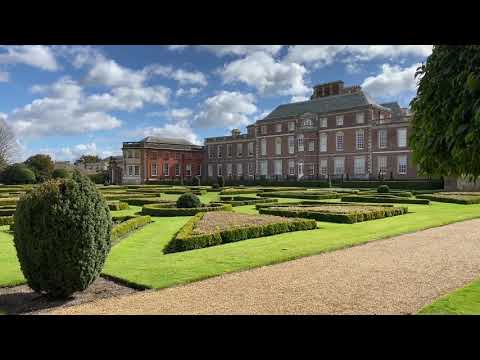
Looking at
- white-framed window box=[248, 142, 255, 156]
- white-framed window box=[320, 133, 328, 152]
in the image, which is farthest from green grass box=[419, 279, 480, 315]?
white-framed window box=[248, 142, 255, 156]

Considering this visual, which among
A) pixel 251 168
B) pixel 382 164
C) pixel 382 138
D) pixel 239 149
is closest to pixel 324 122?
pixel 382 138

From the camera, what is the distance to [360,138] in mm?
46625

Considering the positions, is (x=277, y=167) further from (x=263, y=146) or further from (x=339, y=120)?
(x=339, y=120)

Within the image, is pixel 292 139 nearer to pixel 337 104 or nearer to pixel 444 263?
pixel 337 104

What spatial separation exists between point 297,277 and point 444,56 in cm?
382

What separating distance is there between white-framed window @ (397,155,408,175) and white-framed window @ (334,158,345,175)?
688cm

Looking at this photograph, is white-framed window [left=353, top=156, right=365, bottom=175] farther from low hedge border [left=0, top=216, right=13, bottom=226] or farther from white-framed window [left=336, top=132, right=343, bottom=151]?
low hedge border [left=0, top=216, right=13, bottom=226]

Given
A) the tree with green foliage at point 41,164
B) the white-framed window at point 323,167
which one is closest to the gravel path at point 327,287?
the white-framed window at point 323,167

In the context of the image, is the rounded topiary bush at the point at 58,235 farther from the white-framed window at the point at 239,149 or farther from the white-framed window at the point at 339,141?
the white-framed window at the point at 239,149

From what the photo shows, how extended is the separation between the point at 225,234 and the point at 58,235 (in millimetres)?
4930

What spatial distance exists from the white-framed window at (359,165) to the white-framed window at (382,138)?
258 centimetres

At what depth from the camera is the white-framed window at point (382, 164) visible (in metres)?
44.7
